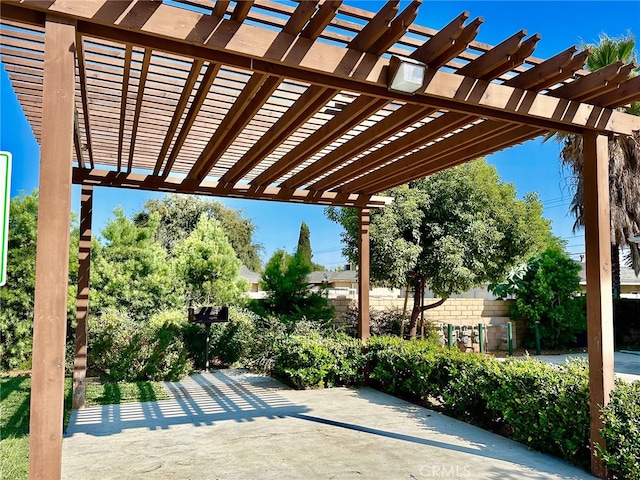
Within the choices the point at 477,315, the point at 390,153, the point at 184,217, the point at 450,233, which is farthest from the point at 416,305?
the point at 184,217

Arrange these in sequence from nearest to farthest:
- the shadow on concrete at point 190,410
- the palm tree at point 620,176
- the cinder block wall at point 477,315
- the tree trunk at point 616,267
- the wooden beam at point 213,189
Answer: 1. the shadow on concrete at point 190,410
2. the wooden beam at point 213,189
3. the palm tree at point 620,176
4. the cinder block wall at point 477,315
5. the tree trunk at point 616,267

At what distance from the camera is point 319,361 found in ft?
23.3

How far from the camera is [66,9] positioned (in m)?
2.40

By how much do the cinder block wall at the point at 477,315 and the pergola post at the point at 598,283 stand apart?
26.0ft

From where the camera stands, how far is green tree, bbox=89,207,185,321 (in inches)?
347

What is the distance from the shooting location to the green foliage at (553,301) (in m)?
12.6

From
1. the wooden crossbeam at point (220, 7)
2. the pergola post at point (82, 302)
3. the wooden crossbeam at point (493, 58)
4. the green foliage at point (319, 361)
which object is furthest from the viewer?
the green foliage at point (319, 361)

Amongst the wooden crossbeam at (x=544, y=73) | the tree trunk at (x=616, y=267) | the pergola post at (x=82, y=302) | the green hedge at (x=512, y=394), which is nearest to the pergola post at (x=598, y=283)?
the green hedge at (x=512, y=394)

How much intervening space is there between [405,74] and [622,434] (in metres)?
2.96

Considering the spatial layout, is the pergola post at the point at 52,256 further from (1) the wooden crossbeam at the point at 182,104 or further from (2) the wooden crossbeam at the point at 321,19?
(2) the wooden crossbeam at the point at 321,19

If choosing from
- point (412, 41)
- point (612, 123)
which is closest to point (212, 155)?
point (412, 41)

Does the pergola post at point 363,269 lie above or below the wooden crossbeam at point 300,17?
below

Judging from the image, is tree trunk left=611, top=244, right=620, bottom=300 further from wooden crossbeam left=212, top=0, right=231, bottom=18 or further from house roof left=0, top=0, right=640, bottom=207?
wooden crossbeam left=212, top=0, right=231, bottom=18

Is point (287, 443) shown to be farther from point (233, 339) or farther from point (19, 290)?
point (19, 290)
